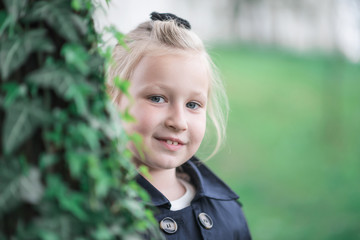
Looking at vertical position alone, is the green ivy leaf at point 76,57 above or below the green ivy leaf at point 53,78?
above

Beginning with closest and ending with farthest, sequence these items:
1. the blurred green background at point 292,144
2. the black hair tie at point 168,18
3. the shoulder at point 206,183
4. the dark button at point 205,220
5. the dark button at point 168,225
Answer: the dark button at point 168,225
the dark button at point 205,220
the shoulder at point 206,183
the black hair tie at point 168,18
the blurred green background at point 292,144

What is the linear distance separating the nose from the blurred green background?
3.07 m

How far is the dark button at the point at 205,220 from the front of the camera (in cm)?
210

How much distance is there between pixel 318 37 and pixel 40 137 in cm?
1187

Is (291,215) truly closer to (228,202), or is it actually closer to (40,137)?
(228,202)

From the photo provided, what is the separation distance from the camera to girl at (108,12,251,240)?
6.59ft

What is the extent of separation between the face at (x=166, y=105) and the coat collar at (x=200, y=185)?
13 cm

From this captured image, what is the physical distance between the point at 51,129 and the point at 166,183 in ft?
4.27

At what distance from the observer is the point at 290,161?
→ 8094 millimetres

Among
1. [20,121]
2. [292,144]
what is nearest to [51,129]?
[20,121]

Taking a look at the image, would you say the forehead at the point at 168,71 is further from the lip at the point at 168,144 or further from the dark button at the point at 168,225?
the dark button at the point at 168,225

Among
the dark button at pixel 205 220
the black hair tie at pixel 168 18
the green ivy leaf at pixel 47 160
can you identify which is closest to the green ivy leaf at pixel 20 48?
the green ivy leaf at pixel 47 160

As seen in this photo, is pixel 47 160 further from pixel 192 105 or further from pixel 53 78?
pixel 192 105

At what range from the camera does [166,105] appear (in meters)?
2.02
